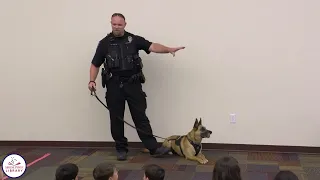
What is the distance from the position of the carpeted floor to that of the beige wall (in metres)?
0.23

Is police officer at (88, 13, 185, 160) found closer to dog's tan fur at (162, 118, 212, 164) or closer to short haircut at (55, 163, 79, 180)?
dog's tan fur at (162, 118, 212, 164)

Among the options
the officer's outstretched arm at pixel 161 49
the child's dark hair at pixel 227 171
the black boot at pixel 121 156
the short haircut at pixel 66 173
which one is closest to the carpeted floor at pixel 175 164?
the black boot at pixel 121 156

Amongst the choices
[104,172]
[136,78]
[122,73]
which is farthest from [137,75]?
[104,172]

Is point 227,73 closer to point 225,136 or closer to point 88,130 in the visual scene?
point 225,136

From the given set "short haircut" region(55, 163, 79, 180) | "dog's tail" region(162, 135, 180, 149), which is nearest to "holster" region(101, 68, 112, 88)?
"dog's tail" region(162, 135, 180, 149)

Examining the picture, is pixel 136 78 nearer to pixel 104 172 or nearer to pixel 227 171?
pixel 104 172

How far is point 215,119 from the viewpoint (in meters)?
4.21

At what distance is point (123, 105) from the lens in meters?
3.95

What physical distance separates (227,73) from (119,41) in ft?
4.19

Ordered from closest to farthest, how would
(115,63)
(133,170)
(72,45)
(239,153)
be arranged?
(133,170) → (115,63) → (239,153) → (72,45)

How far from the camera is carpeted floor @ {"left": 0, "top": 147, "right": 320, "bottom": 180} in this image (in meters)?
3.33

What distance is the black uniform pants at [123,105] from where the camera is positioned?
386cm

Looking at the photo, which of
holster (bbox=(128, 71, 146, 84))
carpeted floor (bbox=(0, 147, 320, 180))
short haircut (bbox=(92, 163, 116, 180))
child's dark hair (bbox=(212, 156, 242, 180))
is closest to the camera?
child's dark hair (bbox=(212, 156, 242, 180))

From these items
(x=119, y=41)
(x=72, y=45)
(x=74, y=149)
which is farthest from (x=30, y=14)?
(x=74, y=149)
